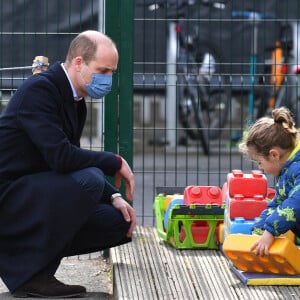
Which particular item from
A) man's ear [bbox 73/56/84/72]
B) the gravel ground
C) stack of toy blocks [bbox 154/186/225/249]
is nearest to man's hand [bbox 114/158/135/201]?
man's ear [bbox 73/56/84/72]

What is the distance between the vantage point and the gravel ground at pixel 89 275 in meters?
5.52

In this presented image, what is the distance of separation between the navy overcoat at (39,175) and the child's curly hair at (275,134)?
73cm

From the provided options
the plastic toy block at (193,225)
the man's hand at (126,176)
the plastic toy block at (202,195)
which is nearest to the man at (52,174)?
the man's hand at (126,176)

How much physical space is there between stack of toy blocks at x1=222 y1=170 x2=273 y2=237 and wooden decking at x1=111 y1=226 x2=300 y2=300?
0.23m

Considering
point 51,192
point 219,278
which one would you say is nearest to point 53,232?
point 51,192

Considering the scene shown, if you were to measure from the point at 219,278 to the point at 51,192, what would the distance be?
97 centimetres

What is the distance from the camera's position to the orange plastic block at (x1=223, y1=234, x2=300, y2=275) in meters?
5.11

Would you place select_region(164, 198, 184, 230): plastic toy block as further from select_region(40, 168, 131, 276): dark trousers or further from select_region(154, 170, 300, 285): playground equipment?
select_region(40, 168, 131, 276): dark trousers

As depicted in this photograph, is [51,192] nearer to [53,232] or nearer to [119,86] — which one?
[53,232]

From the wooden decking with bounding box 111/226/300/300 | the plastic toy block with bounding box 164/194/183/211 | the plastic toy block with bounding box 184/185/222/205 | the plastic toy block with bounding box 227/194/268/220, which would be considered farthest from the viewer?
the plastic toy block with bounding box 164/194/183/211

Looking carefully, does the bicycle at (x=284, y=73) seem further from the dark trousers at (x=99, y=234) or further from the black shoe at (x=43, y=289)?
the black shoe at (x=43, y=289)

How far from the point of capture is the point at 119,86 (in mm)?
6418

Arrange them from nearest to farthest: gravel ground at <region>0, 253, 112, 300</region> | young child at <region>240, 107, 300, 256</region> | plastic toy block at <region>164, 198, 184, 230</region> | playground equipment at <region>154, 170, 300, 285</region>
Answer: playground equipment at <region>154, 170, 300, 285</region>
young child at <region>240, 107, 300, 256</region>
gravel ground at <region>0, 253, 112, 300</region>
plastic toy block at <region>164, 198, 184, 230</region>

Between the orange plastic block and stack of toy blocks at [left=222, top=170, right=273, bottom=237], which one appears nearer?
the orange plastic block
